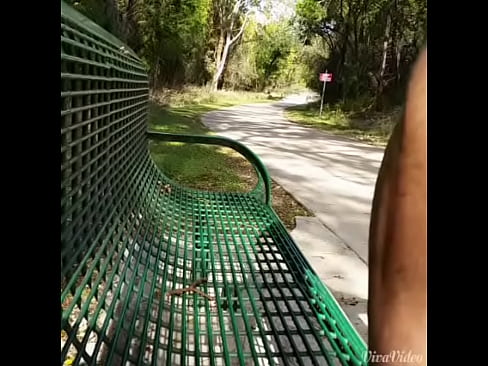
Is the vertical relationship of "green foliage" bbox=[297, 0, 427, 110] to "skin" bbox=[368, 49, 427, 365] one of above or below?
above

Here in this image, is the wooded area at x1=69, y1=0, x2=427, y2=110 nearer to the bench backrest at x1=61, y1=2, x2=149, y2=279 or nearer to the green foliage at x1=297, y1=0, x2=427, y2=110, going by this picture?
the green foliage at x1=297, y1=0, x2=427, y2=110

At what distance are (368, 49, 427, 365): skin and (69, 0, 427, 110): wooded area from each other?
19.3ft

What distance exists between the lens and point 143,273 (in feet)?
3.67

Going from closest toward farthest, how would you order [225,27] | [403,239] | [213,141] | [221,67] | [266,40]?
[403,239]
[213,141]
[225,27]
[221,67]
[266,40]

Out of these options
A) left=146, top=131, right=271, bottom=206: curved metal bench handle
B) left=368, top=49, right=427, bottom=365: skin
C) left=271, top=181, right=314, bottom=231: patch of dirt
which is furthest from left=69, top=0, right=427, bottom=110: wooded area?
Result: left=368, top=49, right=427, bottom=365: skin

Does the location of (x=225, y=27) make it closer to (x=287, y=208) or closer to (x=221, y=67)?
(x=221, y=67)

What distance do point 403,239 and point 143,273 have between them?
0.84m

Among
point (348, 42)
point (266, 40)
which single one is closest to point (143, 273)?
point (348, 42)

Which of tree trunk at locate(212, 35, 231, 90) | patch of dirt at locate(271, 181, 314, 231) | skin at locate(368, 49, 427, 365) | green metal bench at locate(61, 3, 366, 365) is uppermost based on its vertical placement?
tree trunk at locate(212, 35, 231, 90)

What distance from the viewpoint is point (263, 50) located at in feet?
→ 69.8

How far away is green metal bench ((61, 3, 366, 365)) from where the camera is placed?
2.52 feet

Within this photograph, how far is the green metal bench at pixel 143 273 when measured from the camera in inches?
30.2
